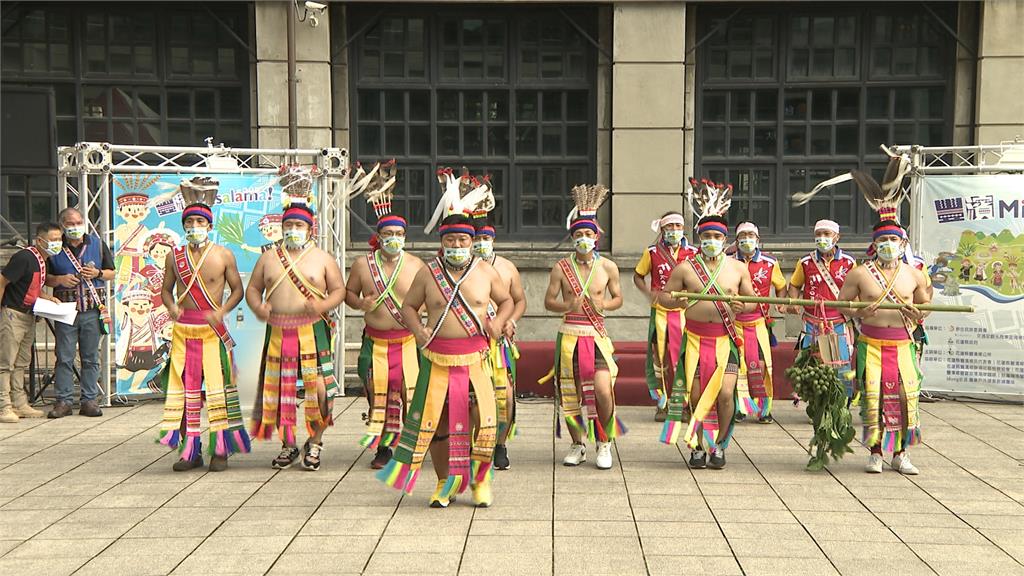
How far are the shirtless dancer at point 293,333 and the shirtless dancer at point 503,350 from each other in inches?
48.3

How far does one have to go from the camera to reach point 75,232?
34.4ft

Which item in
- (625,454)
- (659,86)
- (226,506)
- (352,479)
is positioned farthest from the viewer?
(659,86)

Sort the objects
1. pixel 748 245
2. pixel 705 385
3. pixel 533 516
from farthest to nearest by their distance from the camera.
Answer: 1. pixel 748 245
2. pixel 705 385
3. pixel 533 516

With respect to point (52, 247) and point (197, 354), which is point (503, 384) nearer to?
point (197, 354)

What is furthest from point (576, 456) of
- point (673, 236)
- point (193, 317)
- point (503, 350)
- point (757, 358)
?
point (193, 317)

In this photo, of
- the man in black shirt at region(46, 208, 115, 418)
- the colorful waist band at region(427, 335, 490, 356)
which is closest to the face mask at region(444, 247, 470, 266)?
the colorful waist band at region(427, 335, 490, 356)

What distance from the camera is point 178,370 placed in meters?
8.06

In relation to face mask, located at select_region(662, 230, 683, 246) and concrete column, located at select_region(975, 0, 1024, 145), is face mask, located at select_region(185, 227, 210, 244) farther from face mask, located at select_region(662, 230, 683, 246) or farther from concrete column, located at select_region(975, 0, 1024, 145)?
concrete column, located at select_region(975, 0, 1024, 145)

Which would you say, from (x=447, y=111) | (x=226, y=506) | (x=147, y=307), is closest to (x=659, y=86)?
(x=447, y=111)

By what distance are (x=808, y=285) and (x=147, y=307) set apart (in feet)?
22.1

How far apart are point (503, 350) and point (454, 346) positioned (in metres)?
1.60

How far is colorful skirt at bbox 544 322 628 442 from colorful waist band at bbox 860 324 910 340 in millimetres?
1955

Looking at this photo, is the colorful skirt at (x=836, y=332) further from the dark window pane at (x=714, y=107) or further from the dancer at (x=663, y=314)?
the dark window pane at (x=714, y=107)

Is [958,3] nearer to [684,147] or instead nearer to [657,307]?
[684,147]
